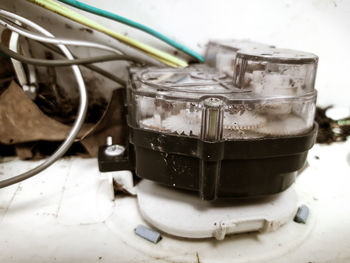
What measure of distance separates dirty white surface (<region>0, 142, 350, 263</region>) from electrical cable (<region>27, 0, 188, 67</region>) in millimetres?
376

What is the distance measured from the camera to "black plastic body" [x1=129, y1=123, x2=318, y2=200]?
1.48ft

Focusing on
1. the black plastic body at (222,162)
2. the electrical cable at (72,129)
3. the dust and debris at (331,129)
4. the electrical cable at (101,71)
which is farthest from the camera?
the dust and debris at (331,129)

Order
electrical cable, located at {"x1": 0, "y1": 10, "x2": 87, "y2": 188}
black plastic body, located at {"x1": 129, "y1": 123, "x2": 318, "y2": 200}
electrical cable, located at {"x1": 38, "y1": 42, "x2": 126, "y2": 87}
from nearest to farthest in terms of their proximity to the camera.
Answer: black plastic body, located at {"x1": 129, "y1": 123, "x2": 318, "y2": 200} → electrical cable, located at {"x1": 0, "y1": 10, "x2": 87, "y2": 188} → electrical cable, located at {"x1": 38, "y1": 42, "x2": 126, "y2": 87}

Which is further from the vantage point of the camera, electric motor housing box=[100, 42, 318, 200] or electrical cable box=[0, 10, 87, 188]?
electrical cable box=[0, 10, 87, 188]

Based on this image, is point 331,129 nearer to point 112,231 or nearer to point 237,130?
point 237,130

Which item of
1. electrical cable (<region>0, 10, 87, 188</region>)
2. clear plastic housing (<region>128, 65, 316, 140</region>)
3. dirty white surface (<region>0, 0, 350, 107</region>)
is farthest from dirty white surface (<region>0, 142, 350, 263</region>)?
dirty white surface (<region>0, 0, 350, 107</region>)

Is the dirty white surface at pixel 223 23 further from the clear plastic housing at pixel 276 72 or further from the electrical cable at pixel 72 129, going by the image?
the clear plastic housing at pixel 276 72

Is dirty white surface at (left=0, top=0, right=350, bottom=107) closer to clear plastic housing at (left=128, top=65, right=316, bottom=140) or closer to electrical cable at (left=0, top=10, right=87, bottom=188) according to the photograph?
electrical cable at (left=0, top=10, right=87, bottom=188)

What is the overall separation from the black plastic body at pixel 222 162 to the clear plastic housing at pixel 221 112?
2 cm

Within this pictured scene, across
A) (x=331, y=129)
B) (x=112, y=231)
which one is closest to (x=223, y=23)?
(x=331, y=129)

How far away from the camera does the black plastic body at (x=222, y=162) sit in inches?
17.8

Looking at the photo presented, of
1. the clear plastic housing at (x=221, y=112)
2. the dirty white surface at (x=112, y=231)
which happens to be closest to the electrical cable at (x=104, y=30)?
the clear plastic housing at (x=221, y=112)

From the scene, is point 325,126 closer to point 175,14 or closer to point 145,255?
point 175,14

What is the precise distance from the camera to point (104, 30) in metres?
0.69
